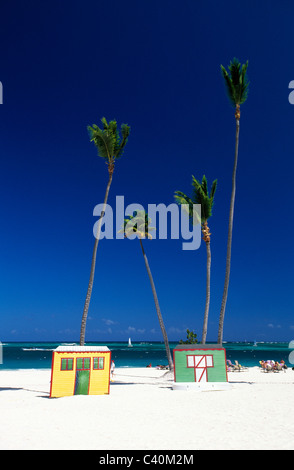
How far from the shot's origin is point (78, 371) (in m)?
16.4

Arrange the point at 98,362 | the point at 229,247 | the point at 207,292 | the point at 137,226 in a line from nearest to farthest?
the point at 98,362 < the point at 229,247 < the point at 207,292 < the point at 137,226

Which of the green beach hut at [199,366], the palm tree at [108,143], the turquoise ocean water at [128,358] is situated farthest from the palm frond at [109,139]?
the turquoise ocean water at [128,358]

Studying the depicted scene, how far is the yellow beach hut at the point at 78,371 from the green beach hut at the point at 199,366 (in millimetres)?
4155

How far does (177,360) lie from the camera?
18.9 m

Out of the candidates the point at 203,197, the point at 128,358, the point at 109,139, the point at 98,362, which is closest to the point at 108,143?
the point at 109,139

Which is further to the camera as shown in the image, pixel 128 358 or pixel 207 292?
pixel 128 358

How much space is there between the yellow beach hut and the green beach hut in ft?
13.6

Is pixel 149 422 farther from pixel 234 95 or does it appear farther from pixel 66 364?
pixel 234 95

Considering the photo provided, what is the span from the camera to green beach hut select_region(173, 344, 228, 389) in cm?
1867

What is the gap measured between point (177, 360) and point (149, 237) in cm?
1904

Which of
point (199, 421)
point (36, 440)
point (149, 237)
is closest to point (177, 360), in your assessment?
point (199, 421)

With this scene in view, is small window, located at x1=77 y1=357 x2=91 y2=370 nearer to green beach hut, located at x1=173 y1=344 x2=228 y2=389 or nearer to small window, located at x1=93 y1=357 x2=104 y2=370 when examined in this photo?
small window, located at x1=93 y1=357 x2=104 y2=370

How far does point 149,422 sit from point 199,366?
843 cm
